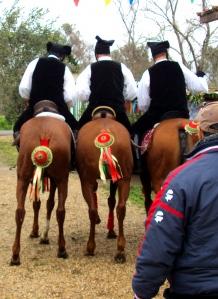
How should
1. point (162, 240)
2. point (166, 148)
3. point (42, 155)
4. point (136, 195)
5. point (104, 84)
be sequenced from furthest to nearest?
point (136, 195)
point (104, 84)
point (166, 148)
point (42, 155)
point (162, 240)

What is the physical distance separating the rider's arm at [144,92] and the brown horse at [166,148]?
1.82 feet

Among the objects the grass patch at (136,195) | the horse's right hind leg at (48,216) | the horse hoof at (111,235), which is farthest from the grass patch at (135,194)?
the horse's right hind leg at (48,216)

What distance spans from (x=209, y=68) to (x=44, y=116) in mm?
23848

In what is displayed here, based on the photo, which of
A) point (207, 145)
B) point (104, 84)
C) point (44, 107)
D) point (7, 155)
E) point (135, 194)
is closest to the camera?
point (207, 145)

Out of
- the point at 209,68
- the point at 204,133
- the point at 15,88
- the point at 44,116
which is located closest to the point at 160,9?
the point at 209,68

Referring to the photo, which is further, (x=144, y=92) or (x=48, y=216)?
(x=48, y=216)

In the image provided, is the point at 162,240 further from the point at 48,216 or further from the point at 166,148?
the point at 48,216

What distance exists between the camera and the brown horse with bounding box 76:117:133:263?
587 centimetres

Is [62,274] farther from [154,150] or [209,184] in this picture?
[209,184]

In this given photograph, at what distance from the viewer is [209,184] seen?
8.13 ft

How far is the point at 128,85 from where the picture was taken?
21.7ft

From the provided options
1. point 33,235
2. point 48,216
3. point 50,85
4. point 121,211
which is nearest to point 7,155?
point 33,235

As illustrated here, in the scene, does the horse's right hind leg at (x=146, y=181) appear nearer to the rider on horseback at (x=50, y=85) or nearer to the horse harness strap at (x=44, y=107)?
the rider on horseback at (x=50, y=85)

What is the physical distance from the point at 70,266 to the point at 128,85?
2.29 metres
